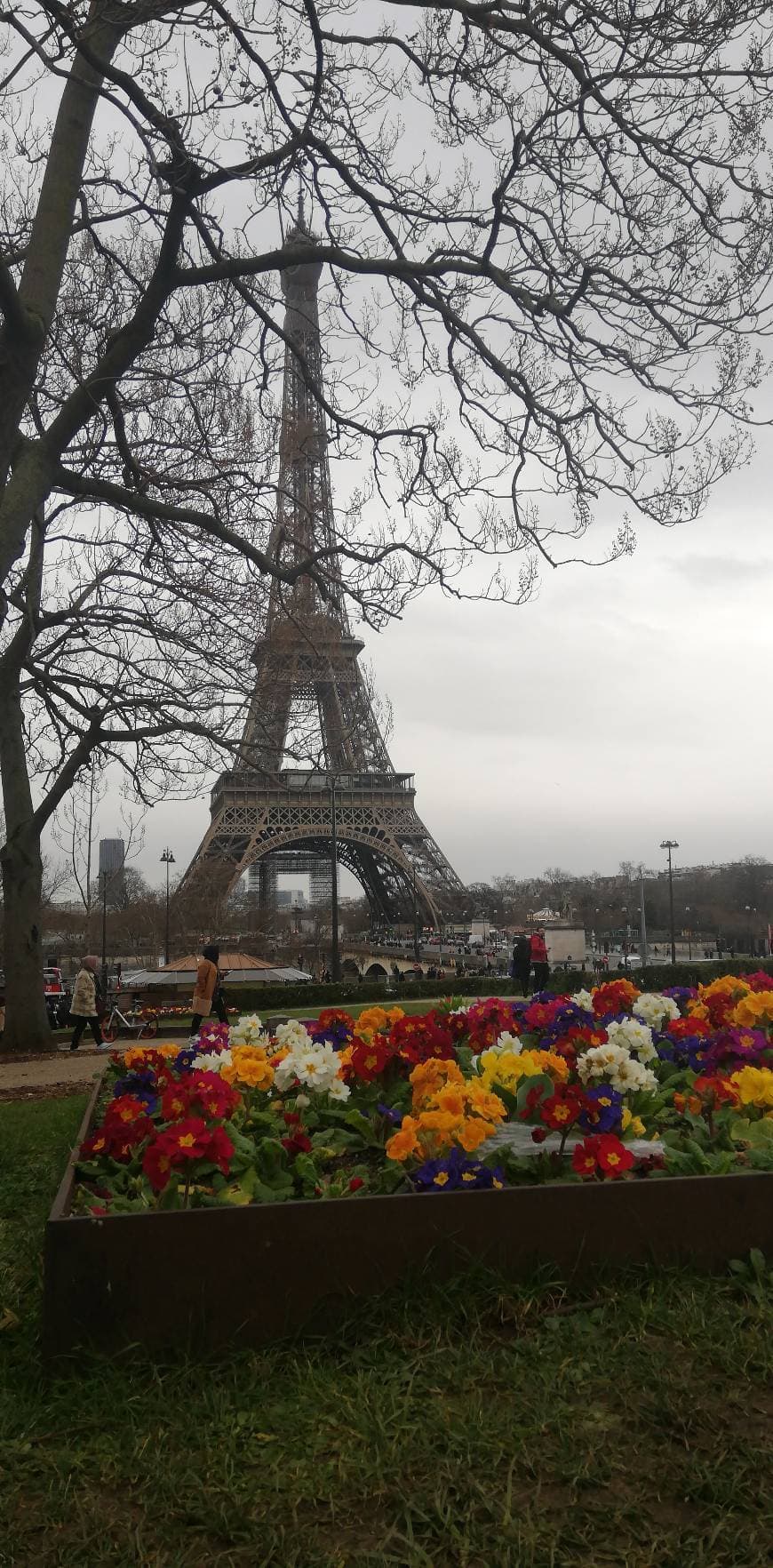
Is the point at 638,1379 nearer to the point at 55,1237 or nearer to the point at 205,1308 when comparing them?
the point at 205,1308

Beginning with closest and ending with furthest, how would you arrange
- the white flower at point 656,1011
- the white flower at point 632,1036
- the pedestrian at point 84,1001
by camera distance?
the white flower at point 632,1036, the white flower at point 656,1011, the pedestrian at point 84,1001

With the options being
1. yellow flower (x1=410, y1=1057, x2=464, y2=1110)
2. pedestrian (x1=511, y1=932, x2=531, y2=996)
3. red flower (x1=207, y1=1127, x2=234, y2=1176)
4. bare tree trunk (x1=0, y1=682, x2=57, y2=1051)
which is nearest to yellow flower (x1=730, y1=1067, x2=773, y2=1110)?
yellow flower (x1=410, y1=1057, x2=464, y2=1110)

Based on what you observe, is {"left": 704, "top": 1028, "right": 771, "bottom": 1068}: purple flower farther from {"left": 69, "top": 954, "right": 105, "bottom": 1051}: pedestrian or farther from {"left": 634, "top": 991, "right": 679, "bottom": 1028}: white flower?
{"left": 69, "top": 954, "right": 105, "bottom": 1051}: pedestrian

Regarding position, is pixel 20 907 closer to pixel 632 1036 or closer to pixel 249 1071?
pixel 249 1071

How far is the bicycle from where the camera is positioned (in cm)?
1694

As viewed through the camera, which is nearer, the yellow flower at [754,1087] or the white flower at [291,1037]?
the yellow flower at [754,1087]

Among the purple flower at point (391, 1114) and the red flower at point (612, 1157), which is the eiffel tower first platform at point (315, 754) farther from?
the red flower at point (612, 1157)

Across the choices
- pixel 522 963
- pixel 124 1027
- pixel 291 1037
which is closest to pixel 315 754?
pixel 291 1037

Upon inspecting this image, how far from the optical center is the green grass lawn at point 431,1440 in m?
2.22

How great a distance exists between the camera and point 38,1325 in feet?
10.9

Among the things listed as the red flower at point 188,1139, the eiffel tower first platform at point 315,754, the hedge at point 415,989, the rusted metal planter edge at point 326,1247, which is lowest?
the hedge at point 415,989

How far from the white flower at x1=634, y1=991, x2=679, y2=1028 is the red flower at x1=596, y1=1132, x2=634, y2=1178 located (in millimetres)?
2992

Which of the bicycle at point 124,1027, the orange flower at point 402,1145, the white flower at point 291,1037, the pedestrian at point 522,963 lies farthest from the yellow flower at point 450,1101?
the pedestrian at point 522,963

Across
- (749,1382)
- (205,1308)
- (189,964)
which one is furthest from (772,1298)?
(189,964)
